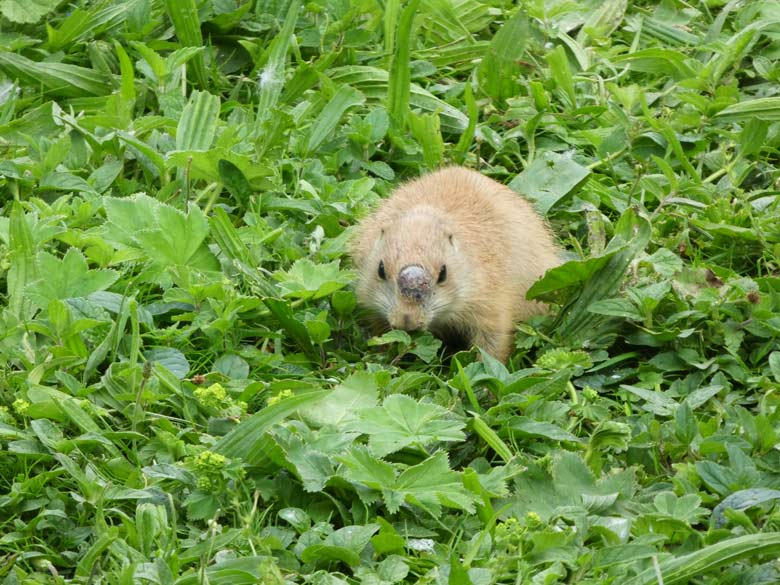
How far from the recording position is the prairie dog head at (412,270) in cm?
573

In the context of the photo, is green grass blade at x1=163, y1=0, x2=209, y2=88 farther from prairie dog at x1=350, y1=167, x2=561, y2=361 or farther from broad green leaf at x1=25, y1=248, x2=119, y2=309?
broad green leaf at x1=25, y1=248, x2=119, y2=309

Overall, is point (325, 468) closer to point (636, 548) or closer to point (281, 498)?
point (281, 498)

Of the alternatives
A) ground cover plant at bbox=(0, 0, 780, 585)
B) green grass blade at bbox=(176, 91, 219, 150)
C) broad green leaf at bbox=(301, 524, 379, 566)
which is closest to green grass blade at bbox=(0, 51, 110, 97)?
ground cover plant at bbox=(0, 0, 780, 585)

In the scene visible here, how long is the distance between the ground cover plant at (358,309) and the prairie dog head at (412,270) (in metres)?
0.13

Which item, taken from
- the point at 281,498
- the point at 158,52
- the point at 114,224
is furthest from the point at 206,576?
the point at 158,52

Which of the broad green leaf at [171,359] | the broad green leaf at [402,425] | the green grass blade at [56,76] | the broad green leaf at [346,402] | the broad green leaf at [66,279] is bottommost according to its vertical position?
the broad green leaf at [346,402]

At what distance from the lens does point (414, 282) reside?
18.9 ft

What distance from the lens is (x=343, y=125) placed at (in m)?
7.13

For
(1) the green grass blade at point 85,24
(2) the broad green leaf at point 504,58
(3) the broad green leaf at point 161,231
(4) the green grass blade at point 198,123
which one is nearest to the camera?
(3) the broad green leaf at point 161,231

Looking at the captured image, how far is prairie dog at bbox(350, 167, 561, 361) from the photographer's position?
5.83 metres

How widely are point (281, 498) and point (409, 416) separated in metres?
0.60

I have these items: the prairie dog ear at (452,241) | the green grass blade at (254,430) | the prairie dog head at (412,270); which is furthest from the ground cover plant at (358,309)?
the prairie dog ear at (452,241)

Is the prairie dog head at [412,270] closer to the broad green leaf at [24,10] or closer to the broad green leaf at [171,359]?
the broad green leaf at [171,359]

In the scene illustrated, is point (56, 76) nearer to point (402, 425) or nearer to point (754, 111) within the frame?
point (402, 425)
